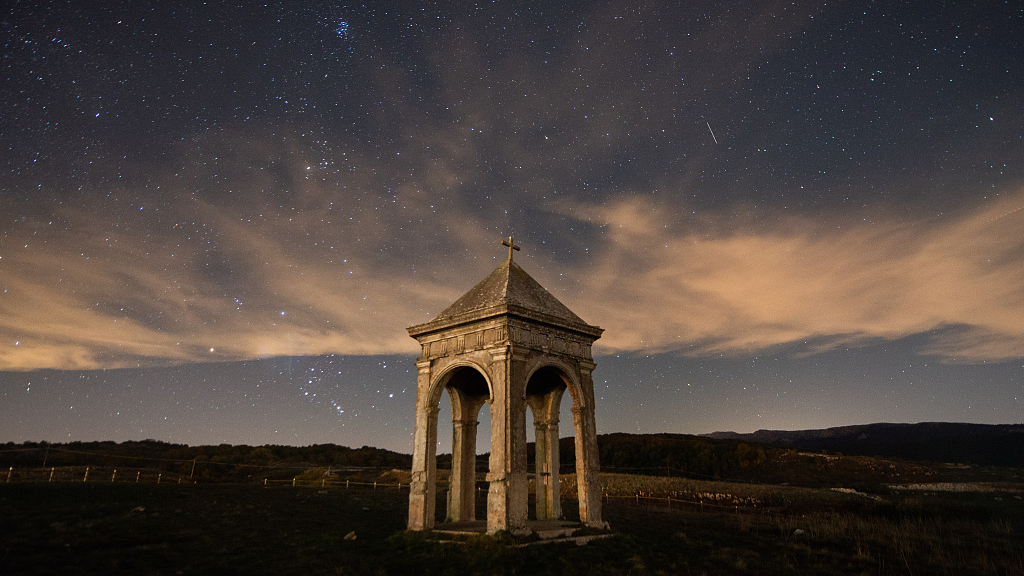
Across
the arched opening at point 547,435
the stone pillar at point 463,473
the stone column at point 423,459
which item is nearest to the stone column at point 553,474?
the arched opening at point 547,435

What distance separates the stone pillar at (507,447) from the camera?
1377 cm

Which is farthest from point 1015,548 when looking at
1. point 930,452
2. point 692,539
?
point 930,452

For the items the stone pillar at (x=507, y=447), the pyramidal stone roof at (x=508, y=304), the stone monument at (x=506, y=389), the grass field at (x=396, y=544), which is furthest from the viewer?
the pyramidal stone roof at (x=508, y=304)

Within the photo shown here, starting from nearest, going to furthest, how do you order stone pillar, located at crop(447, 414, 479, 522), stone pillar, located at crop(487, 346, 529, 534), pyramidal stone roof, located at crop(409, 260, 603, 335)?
stone pillar, located at crop(487, 346, 529, 534)
pyramidal stone roof, located at crop(409, 260, 603, 335)
stone pillar, located at crop(447, 414, 479, 522)

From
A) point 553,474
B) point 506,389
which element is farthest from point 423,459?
point 553,474

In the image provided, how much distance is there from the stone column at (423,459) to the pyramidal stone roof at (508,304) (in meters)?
1.84

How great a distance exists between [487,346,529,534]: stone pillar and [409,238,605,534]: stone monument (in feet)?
0.09

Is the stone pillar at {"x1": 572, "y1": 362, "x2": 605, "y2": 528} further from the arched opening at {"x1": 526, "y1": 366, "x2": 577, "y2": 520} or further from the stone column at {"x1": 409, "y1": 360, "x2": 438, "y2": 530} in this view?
the stone column at {"x1": 409, "y1": 360, "x2": 438, "y2": 530}

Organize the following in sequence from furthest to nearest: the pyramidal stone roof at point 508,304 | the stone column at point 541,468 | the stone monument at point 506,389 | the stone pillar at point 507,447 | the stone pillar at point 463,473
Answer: the stone pillar at point 463,473 < the stone column at point 541,468 < the pyramidal stone roof at point 508,304 < the stone monument at point 506,389 < the stone pillar at point 507,447

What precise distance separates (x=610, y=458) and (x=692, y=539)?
6395cm

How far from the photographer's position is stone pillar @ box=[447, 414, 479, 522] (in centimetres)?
1781

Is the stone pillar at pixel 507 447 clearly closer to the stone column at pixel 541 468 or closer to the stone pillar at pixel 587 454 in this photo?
the stone pillar at pixel 587 454

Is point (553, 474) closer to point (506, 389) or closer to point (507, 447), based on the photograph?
point (507, 447)

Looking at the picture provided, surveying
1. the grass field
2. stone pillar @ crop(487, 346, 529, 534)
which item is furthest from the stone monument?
the grass field
